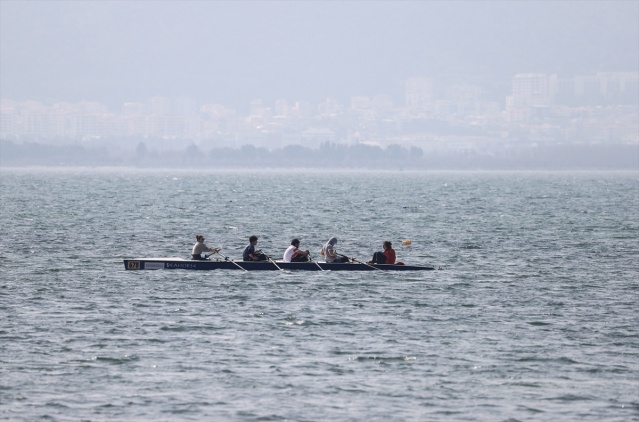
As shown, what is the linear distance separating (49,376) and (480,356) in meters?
10.7

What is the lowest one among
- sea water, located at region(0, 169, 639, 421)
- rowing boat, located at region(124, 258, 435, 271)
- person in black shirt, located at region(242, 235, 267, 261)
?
sea water, located at region(0, 169, 639, 421)

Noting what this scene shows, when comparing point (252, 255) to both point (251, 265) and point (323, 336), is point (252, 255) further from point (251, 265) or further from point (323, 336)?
point (323, 336)

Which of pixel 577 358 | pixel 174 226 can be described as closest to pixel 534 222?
pixel 174 226

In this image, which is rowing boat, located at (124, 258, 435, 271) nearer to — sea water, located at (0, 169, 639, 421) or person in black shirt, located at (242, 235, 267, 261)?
person in black shirt, located at (242, 235, 267, 261)

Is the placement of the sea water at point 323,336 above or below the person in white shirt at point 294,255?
below

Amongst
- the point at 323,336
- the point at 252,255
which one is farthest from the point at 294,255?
the point at 323,336

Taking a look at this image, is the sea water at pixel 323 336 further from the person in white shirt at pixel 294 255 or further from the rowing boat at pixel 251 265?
the person in white shirt at pixel 294 255

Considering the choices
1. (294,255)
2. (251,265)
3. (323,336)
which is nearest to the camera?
(323,336)

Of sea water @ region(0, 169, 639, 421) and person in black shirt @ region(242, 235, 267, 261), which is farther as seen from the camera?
person in black shirt @ region(242, 235, 267, 261)

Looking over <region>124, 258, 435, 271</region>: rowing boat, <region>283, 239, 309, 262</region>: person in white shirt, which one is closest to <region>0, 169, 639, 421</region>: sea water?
<region>124, 258, 435, 271</region>: rowing boat

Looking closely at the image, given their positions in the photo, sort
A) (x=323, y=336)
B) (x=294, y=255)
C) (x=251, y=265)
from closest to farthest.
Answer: (x=323, y=336), (x=294, y=255), (x=251, y=265)

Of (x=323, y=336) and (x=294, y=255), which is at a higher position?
(x=294, y=255)

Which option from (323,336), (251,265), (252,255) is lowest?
(323,336)

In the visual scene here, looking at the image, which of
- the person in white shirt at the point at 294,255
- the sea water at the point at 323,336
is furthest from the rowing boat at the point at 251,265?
the sea water at the point at 323,336
